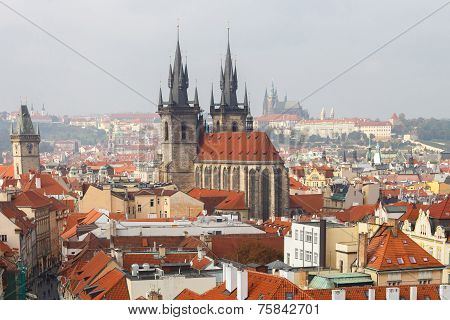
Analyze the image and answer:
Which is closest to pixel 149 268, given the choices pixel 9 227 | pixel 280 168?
pixel 9 227

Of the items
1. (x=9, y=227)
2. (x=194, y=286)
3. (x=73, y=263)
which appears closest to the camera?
(x=194, y=286)

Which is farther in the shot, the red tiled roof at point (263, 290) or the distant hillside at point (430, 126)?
the distant hillside at point (430, 126)

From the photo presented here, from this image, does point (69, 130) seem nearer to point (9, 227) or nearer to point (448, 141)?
point (9, 227)

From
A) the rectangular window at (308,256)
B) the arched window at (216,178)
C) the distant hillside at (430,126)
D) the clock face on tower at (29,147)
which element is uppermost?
the distant hillside at (430,126)

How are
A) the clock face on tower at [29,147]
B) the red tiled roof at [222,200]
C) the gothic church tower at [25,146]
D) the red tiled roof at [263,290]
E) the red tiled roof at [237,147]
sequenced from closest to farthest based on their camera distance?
the red tiled roof at [263,290] < the red tiled roof at [222,200] < the red tiled roof at [237,147] < the gothic church tower at [25,146] < the clock face on tower at [29,147]

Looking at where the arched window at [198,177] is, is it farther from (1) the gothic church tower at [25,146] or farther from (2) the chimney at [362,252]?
(2) the chimney at [362,252]

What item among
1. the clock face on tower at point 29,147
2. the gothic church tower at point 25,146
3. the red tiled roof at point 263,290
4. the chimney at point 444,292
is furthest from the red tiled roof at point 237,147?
the chimney at point 444,292

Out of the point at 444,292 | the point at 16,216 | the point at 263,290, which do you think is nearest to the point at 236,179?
the point at 16,216
